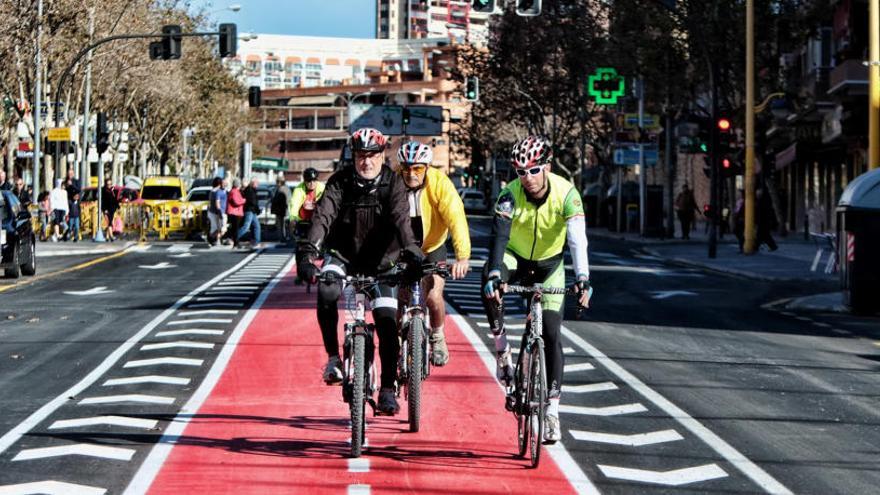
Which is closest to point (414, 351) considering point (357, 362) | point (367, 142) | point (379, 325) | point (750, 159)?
point (379, 325)

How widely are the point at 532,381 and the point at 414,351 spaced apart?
3.68 ft

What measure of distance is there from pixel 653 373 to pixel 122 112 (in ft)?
197

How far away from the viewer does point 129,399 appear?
1312 centimetres

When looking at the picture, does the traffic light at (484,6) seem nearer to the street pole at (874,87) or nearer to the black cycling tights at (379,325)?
the street pole at (874,87)

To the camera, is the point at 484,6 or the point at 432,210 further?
the point at 484,6

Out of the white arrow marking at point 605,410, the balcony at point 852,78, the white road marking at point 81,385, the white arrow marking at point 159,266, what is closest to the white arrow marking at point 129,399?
the white road marking at point 81,385

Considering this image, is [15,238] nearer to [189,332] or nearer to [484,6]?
[484,6]

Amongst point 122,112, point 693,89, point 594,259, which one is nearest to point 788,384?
point 594,259

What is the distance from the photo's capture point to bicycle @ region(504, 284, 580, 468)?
9695 millimetres

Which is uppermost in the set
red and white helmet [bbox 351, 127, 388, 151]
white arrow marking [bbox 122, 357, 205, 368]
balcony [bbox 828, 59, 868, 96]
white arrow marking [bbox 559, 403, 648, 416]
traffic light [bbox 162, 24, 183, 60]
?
traffic light [bbox 162, 24, 183, 60]

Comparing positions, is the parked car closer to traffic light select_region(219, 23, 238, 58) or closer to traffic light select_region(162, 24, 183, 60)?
traffic light select_region(162, 24, 183, 60)

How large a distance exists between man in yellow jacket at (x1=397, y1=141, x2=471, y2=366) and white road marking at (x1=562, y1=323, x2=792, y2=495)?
1755 millimetres

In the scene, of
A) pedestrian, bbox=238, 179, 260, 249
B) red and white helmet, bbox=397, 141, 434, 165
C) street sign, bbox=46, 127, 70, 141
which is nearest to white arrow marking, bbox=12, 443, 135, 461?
red and white helmet, bbox=397, 141, 434, 165

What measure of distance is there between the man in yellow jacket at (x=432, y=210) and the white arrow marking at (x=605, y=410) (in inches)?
42.5
